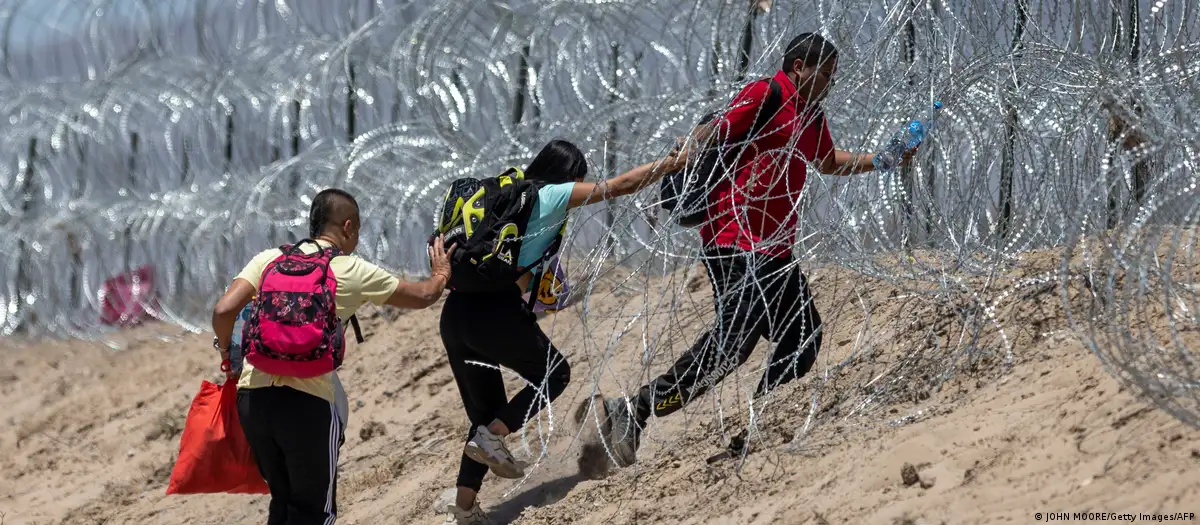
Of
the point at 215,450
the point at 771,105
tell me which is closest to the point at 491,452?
the point at 215,450

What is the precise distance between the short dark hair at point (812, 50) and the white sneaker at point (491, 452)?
1.69 metres

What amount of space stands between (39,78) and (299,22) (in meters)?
3.38

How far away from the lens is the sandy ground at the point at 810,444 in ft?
12.1

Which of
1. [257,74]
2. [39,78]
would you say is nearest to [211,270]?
[257,74]

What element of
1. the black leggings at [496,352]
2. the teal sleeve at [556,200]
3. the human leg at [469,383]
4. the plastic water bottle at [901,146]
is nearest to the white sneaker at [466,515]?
the human leg at [469,383]

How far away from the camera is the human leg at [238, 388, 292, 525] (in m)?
4.11

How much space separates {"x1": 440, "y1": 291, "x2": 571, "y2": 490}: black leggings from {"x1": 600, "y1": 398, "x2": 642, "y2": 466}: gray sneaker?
0.69ft

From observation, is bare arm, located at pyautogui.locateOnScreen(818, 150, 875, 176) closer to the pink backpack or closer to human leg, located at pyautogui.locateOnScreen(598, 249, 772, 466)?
human leg, located at pyautogui.locateOnScreen(598, 249, 772, 466)

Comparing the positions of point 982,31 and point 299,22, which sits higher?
point 299,22

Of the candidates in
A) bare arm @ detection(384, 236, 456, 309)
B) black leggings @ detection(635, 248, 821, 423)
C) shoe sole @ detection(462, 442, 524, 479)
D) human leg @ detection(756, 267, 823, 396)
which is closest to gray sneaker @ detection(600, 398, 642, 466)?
black leggings @ detection(635, 248, 821, 423)

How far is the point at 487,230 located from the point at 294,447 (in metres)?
0.98

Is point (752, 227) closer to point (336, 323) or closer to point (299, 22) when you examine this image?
point (336, 323)

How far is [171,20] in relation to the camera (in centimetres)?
1034

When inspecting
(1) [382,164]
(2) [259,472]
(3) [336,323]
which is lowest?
(2) [259,472]
